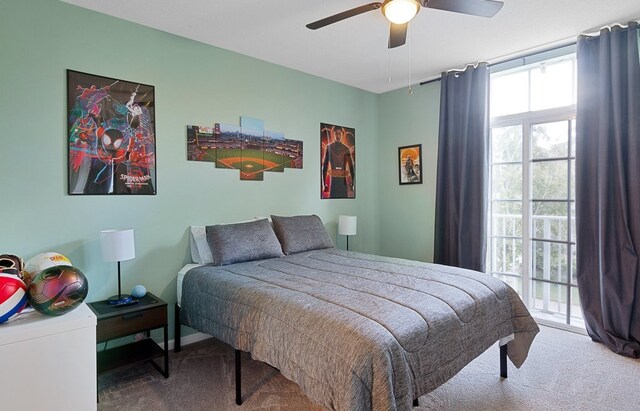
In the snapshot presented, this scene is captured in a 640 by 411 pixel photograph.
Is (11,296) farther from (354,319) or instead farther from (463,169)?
(463,169)

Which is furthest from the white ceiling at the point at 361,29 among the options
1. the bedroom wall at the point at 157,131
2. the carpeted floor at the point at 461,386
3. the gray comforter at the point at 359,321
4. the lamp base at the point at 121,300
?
the carpeted floor at the point at 461,386

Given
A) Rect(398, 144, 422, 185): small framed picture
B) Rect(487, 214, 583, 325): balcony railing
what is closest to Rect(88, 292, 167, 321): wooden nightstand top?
Rect(398, 144, 422, 185): small framed picture

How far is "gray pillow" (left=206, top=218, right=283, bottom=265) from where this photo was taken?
9.61 feet

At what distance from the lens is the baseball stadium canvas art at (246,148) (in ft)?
10.5

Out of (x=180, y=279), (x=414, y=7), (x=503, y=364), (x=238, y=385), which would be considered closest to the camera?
(x=414, y=7)

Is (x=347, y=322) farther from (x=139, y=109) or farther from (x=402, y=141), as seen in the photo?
(x=402, y=141)

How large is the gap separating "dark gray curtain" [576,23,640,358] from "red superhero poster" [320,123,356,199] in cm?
233

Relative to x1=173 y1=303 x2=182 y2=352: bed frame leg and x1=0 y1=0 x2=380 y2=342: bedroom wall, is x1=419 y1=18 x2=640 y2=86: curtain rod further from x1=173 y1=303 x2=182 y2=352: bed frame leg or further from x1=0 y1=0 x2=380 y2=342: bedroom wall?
x1=173 y1=303 x2=182 y2=352: bed frame leg

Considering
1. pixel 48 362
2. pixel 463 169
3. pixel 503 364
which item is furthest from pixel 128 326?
pixel 463 169

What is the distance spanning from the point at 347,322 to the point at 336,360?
173mm

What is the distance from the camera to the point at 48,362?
1.56 m

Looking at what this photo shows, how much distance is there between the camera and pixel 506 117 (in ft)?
12.1

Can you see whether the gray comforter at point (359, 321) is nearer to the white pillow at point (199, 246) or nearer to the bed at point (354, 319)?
the bed at point (354, 319)

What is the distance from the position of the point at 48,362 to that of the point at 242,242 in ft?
5.27
